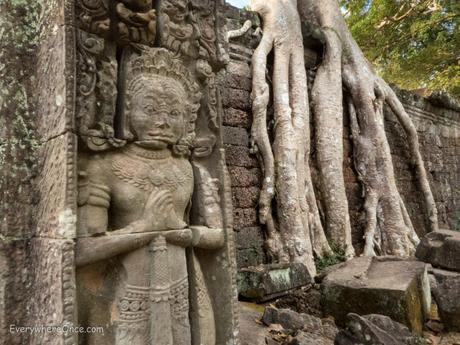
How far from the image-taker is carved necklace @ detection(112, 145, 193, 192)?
154cm

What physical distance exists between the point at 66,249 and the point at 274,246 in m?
2.86

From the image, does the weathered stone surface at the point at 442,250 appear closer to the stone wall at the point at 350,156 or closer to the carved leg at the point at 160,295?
the stone wall at the point at 350,156

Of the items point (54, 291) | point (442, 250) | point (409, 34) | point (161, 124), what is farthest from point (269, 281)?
point (409, 34)

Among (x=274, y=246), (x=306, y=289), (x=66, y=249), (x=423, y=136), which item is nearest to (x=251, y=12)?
(x=274, y=246)

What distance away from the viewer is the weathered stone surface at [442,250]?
3451 millimetres

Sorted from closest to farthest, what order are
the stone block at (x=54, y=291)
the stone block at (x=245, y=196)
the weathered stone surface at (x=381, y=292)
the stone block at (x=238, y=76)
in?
1. the stone block at (x=54, y=291)
2. the weathered stone surface at (x=381, y=292)
3. the stone block at (x=245, y=196)
4. the stone block at (x=238, y=76)

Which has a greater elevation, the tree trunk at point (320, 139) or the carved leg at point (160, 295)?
the tree trunk at point (320, 139)

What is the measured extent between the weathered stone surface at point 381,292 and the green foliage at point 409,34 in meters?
6.54

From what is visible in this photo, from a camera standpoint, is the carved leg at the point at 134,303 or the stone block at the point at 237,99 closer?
the carved leg at the point at 134,303

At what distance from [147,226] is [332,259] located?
10.3 ft

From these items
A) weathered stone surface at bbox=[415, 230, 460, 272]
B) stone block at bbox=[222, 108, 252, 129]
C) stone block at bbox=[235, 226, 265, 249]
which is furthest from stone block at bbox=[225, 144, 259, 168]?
weathered stone surface at bbox=[415, 230, 460, 272]

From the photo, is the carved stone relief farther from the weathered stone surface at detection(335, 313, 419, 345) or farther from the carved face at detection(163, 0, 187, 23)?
the weathered stone surface at detection(335, 313, 419, 345)

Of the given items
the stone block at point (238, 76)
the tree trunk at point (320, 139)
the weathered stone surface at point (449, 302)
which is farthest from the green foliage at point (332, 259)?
the stone block at point (238, 76)

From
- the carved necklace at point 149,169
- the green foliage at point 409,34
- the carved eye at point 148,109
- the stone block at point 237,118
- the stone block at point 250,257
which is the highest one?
the green foliage at point 409,34
